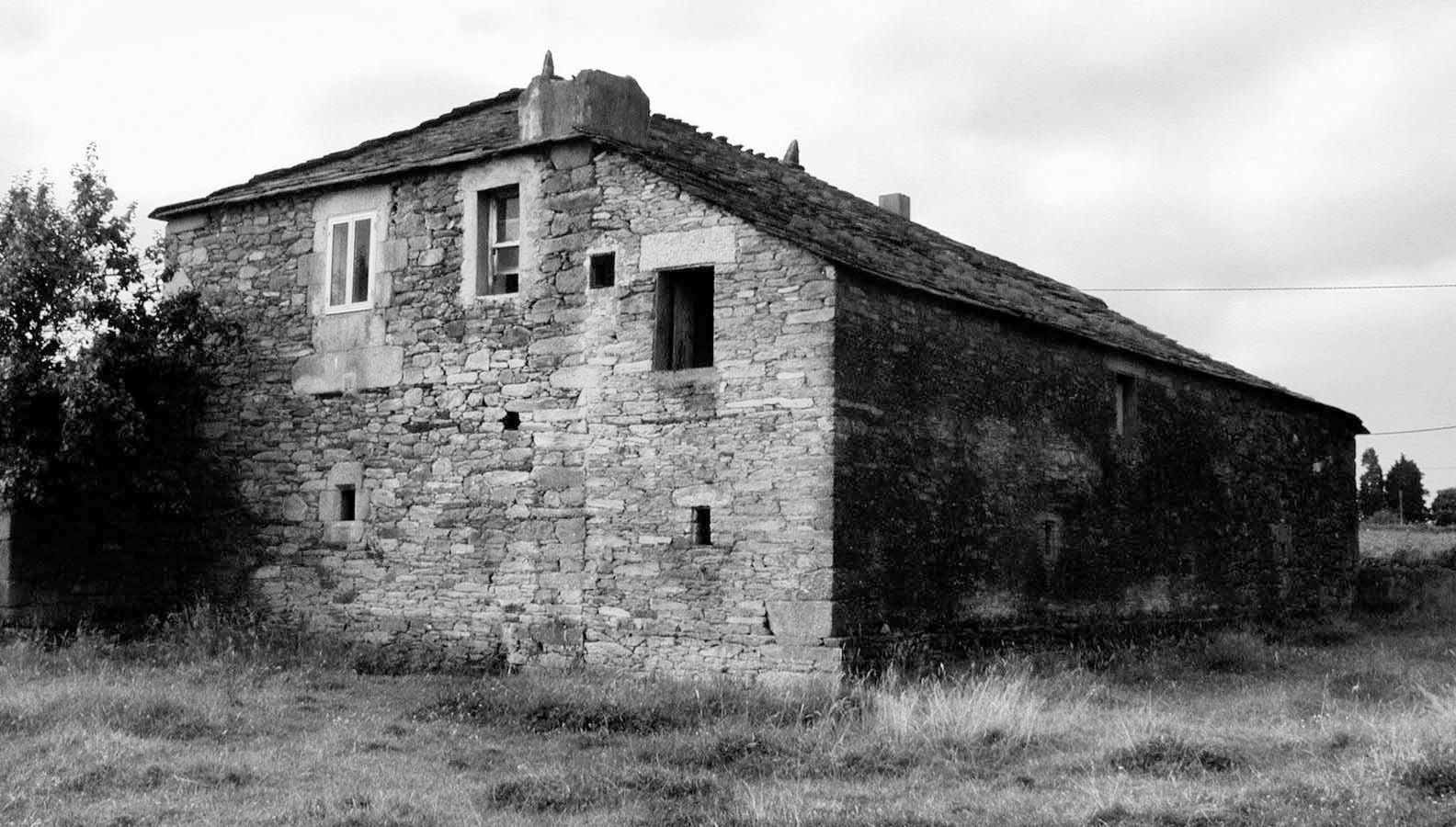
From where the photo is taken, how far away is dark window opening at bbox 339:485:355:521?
598 inches

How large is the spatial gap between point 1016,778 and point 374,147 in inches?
423

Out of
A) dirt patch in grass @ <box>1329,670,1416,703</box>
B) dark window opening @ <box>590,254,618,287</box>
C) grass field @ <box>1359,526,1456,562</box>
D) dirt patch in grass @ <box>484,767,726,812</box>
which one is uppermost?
dark window opening @ <box>590,254,618,287</box>

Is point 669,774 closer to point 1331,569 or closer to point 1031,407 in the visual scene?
point 1031,407

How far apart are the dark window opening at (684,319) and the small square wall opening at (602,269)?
24.1 inches

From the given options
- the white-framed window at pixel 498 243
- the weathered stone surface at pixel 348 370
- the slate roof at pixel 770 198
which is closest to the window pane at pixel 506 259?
the white-framed window at pixel 498 243

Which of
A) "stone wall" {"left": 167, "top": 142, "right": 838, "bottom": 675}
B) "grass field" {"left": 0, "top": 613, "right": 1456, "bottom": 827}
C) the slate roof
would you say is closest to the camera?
"grass field" {"left": 0, "top": 613, "right": 1456, "bottom": 827}

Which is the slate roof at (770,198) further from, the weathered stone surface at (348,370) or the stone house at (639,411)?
the weathered stone surface at (348,370)

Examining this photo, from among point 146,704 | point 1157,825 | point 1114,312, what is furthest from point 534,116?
point 1114,312

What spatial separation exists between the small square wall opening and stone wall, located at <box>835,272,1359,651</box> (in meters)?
2.45

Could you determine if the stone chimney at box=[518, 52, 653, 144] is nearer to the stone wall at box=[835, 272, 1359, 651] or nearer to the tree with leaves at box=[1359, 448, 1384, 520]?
the stone wall at box=[835, 272, 1359, 651]

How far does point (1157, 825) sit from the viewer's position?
25.9 ft

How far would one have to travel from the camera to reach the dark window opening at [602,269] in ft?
45.3

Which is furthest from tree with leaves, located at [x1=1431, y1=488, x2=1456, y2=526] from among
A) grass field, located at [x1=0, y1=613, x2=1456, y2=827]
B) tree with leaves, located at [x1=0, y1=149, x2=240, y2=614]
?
tree with leaves, located at [x1=0, y1=149, x2=240, y2=614]

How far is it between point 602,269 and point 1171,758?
706 centimetres
